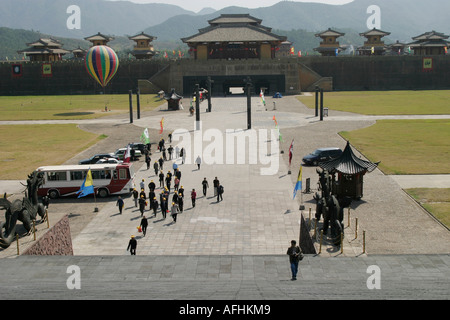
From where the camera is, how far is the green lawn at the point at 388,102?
240ft

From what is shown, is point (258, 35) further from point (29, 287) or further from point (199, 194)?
point (29, 287)

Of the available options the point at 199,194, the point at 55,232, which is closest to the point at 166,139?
the point at 199,194

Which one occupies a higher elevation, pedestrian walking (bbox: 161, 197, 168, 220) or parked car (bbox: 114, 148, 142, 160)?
parked car (bbox: 114, 148, 142, 160)

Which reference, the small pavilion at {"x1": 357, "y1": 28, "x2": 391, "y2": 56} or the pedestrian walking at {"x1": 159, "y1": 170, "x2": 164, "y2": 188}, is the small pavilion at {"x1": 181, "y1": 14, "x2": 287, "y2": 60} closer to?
the small pavilion at {"x1": 357, "y1": 28, "x2": 391, "y2": 56}

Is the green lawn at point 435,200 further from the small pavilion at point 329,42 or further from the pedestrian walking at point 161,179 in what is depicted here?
the small pavilion at point 329,42

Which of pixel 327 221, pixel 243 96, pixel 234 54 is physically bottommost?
pixel 327 221

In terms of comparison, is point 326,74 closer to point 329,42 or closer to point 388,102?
point 329,42

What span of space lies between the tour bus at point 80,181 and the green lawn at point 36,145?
570 cm

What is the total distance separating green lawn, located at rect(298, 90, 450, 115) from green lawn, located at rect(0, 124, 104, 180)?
3833cm

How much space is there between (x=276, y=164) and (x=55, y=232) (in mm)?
22199

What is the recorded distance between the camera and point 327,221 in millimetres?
21000

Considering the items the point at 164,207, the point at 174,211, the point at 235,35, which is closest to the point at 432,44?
the point at 235,35

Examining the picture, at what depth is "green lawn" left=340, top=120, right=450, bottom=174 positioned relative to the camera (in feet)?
129

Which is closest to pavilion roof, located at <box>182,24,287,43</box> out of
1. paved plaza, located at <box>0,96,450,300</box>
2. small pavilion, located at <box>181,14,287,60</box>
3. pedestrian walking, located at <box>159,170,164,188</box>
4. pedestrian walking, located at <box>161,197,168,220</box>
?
small pavilion, located at <box>181,14,287,60</box>
